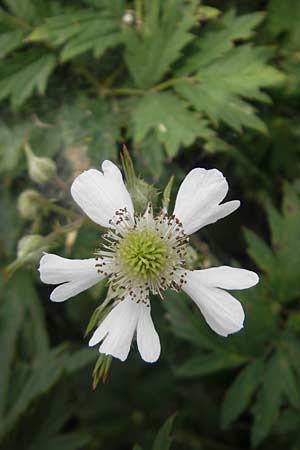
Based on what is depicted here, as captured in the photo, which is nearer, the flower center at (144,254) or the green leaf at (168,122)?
the flower center at (144,254)

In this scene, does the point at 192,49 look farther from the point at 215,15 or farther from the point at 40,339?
the point at 40,339

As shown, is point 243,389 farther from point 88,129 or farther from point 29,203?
point 88,129

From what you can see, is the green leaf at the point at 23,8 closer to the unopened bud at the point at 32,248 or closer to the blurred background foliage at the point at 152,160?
the blurred background foliage at the point at 152,160

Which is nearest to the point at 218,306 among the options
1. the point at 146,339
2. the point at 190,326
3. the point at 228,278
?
the point at 228,278

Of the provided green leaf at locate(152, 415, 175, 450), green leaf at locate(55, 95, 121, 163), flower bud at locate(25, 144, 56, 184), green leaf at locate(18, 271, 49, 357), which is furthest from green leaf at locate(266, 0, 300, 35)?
green leaf at locate(152, 415, 175, 450)

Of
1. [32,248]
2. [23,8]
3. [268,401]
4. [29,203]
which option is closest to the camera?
[32,248]

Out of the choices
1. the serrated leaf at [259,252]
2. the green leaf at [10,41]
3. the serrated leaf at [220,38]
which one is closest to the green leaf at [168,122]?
the serrated leaf at [220,38]
